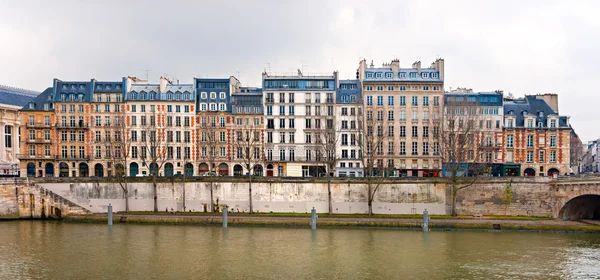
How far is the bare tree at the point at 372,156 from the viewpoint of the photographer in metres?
49.2

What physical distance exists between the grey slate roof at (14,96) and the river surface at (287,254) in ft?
143

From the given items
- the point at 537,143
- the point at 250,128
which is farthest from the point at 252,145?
the point at 537,143

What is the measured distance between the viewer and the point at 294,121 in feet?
Result: 207

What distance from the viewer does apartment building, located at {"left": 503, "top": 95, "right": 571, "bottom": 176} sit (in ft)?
201

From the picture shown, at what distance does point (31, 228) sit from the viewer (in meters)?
43.8

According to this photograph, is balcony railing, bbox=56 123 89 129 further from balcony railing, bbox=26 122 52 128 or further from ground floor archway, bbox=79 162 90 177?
ground floor archway, bbox=79 162 90 177

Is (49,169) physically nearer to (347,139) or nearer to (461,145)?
(347,139)

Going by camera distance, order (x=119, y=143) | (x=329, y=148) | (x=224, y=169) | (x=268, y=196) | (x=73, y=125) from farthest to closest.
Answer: (x=73, y=125)
(x=224, y=169)
(x=119, y=143)
(x=329, y=148)
(x=268, y=196)

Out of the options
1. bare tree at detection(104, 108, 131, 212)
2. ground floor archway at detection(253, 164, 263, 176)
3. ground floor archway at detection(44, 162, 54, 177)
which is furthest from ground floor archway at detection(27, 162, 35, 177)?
ground floor archway at detection(253, 164, 263, 176)

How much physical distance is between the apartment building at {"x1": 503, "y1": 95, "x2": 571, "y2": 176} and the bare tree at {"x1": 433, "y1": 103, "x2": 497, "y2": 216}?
2875mm

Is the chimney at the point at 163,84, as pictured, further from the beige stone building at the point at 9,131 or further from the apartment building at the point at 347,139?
the beige stone building at the point at 9,131

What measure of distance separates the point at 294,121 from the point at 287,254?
32.0m

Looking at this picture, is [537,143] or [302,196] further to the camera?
[537,143]

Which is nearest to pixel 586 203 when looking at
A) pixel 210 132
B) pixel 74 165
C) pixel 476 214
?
pixel 476 214
